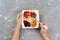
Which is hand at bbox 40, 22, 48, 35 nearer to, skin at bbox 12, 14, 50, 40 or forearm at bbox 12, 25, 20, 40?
skin at bbox 12, 14, 50, 40

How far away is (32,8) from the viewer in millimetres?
1423

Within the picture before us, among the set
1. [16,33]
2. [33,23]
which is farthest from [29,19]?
[16,33]

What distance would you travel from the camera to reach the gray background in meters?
1.39

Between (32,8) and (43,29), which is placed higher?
(32,8)

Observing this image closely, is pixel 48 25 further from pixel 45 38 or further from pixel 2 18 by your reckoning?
pixel 2 18

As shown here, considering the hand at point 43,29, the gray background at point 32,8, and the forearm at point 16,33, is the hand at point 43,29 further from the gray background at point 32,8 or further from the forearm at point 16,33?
the forearm at point 16,33

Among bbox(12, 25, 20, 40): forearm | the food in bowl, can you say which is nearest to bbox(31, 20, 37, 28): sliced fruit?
the food in bowl

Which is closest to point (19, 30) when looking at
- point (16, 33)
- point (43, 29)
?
point (16, 33)

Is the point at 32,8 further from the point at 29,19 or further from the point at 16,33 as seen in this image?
the point at 16,33

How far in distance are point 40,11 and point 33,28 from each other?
0.17 m

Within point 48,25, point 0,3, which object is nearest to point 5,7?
point 0,3

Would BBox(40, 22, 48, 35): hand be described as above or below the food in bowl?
below

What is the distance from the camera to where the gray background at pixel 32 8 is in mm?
1391

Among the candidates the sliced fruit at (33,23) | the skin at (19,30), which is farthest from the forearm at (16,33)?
the sliced fruit at (33,23)
